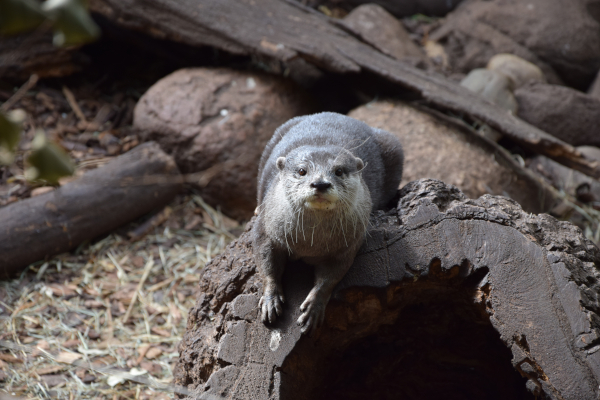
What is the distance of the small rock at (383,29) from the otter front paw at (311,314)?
4636 millimetres

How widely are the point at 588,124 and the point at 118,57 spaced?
559 centimetres

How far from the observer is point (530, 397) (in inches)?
101

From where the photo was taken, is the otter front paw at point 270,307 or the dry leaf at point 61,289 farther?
the dry leaf at point 61,289

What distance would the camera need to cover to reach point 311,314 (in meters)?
2.22

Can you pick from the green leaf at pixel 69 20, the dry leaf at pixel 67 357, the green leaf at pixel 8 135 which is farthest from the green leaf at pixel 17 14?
the dry leaf at pixel 67 357

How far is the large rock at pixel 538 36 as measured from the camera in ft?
20.8

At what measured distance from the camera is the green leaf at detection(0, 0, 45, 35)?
1.99ft

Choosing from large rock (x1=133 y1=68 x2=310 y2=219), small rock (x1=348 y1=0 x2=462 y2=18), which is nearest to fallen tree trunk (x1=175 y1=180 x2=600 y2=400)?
large rock (x1=133 y1=68 x2=310 y2=219)

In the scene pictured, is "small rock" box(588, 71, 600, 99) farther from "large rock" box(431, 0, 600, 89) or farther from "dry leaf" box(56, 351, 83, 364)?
"dry leaf" box(56, 351, 83, 364)

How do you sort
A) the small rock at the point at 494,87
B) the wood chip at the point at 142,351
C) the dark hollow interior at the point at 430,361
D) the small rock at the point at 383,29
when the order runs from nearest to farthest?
1. the dark hollow interior at the point at 430,361
2. the wood chip at the point at 142,351
3. the small rock at the point at 494,87
4. the small rock at the point at 383,29

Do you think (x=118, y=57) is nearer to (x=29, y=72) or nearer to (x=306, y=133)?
(x=29, y=72)

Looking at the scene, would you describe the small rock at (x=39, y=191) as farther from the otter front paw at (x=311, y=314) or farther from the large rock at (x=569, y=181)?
the large rock at (x=569, y=181)

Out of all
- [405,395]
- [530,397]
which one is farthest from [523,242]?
[405,395]

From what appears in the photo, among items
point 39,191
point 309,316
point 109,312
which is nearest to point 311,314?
point 309,316
